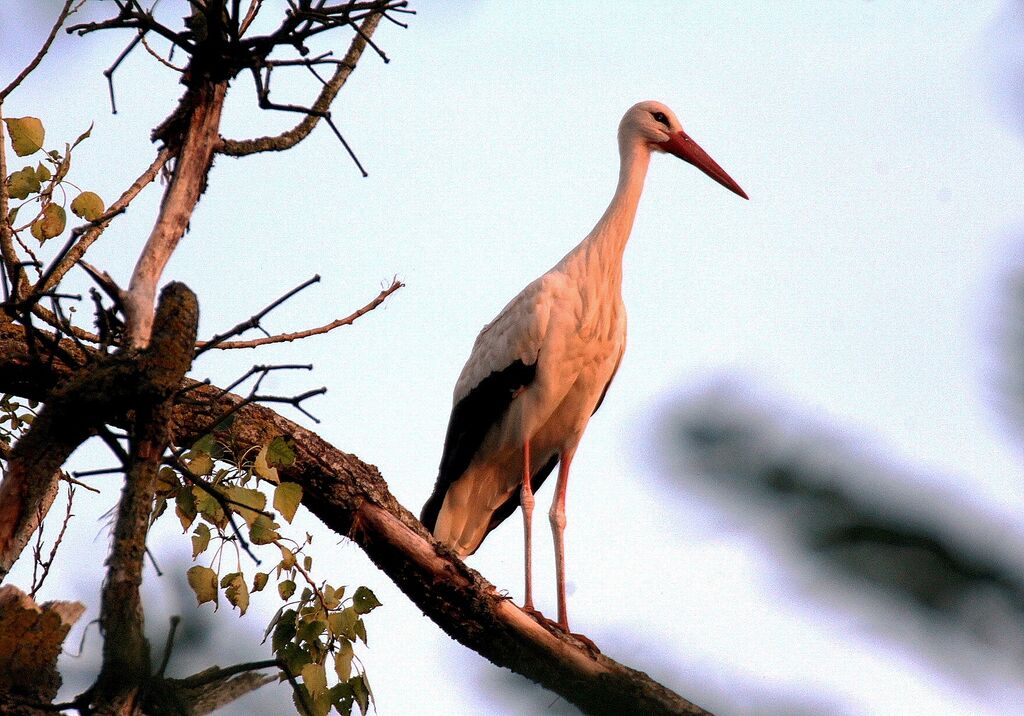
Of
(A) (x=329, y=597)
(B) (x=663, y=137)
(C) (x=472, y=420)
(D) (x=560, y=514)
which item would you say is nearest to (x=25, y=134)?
(A) (x=329, y=597)

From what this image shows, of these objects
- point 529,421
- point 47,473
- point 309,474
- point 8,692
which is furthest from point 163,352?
point 529,421

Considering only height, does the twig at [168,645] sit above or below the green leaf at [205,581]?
below

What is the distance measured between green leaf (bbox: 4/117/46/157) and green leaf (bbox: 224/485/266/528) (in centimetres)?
97

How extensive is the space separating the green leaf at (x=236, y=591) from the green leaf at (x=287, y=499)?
20cm

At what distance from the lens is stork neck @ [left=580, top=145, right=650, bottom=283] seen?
6.04 meters

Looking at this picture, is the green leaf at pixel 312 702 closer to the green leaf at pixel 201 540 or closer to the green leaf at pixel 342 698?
the green leaf at pixel 342 698

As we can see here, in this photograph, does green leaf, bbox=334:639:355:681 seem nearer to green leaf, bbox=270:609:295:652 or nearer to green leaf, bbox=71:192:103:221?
green leaf, bbox=270:609:295:652

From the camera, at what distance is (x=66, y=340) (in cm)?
366

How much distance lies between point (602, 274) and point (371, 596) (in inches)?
121

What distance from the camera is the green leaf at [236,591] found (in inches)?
117

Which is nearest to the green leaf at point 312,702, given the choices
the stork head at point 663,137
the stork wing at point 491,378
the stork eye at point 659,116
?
the stork wing at point 491,378

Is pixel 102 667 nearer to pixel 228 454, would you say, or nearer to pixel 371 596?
pixel 371 596

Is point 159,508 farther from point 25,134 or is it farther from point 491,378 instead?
point 491,378

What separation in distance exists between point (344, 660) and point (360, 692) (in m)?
0.09
